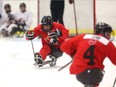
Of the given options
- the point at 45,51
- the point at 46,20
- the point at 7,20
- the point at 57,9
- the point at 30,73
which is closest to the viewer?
the point at 30,73

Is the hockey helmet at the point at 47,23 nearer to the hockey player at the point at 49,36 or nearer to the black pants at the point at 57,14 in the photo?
the hockey player at the point at 49,36

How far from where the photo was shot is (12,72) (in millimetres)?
4133

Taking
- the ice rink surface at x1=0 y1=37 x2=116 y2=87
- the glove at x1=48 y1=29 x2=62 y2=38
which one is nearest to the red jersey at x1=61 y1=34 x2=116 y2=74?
the ice rink surface at x1=0 y1=37 x2=116 y2=87

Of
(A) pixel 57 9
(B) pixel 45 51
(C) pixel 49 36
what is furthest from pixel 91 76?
(A) pixel 57 9

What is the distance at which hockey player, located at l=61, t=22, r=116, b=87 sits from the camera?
2.75 meters

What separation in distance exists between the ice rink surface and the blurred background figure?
1.92 metres

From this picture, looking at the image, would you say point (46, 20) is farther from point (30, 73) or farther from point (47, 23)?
point (30, 73)

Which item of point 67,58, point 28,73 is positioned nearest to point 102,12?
point 67,58

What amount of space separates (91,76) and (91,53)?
7.7 inches

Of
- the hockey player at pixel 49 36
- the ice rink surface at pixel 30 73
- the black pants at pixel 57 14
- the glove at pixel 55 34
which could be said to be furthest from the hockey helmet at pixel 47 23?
the black pants at pixel 57 14

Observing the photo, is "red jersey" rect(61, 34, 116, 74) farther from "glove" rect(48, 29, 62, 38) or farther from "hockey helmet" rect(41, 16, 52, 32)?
"hockey helmet" rect(41, 16, 52, 32)

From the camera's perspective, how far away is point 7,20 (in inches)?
302

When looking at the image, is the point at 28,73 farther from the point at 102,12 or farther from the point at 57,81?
the point at 102,12

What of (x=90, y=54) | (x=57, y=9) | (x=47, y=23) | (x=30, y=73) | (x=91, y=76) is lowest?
(x=30, y=73)
